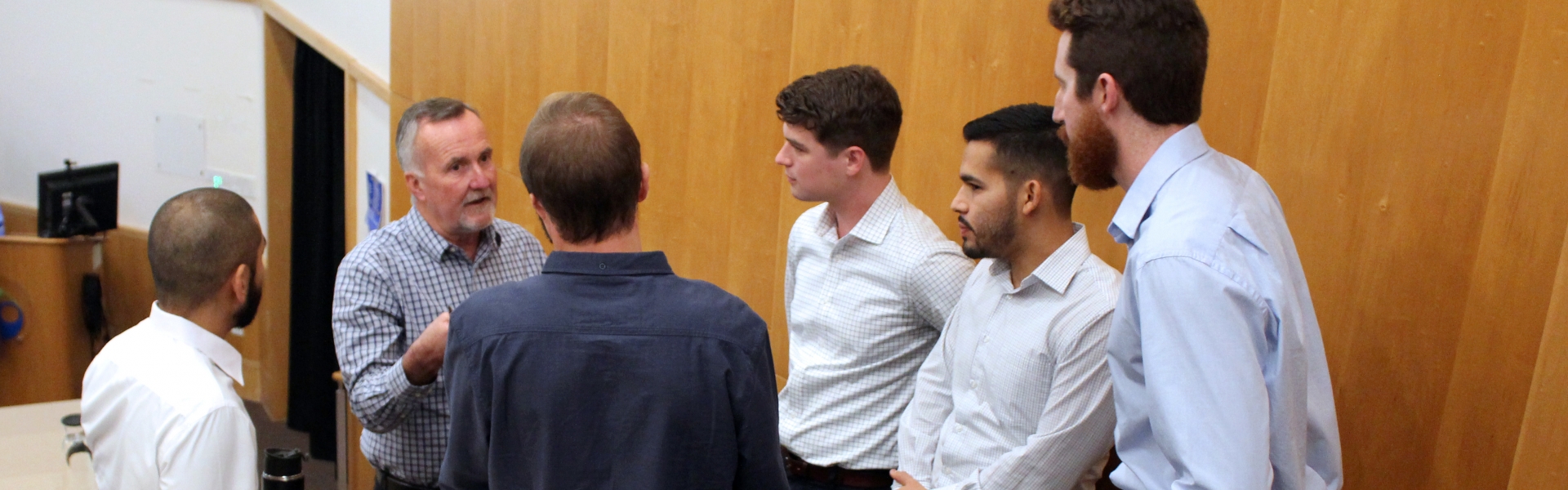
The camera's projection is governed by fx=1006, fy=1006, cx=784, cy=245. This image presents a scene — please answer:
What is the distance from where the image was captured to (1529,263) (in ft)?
5.04

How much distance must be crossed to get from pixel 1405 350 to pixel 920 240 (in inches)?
33.5

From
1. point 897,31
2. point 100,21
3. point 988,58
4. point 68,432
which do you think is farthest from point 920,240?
point 100,21

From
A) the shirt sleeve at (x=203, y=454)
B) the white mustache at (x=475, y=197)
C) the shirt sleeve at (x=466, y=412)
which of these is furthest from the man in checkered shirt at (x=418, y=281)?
the shirt sleeve at (x=466, y=412)

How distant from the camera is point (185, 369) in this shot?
1.62 m

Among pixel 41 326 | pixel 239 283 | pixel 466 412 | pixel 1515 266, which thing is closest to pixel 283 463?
pixel 239 283

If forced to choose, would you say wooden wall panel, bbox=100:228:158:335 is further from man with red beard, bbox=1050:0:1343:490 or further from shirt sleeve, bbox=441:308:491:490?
man with red beard, bbox=1050:0:1343:490

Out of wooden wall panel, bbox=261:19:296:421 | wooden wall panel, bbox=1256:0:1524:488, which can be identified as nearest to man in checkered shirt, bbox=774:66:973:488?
wooden wall panel, bbox=1256:0:1524:488

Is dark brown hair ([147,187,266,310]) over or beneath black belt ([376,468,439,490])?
over

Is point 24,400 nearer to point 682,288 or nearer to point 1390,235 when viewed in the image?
point 682,288

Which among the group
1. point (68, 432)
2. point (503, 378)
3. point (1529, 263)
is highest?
point (1529, 263)

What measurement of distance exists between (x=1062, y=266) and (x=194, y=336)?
4.85 feet

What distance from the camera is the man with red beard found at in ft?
3.69

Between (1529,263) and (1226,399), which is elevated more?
(1529,263)

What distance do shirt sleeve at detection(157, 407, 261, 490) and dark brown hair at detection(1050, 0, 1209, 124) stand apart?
137cm
